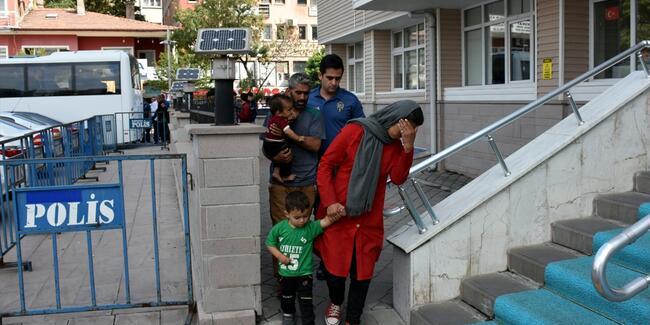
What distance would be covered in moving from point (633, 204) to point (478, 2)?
8.39 meters

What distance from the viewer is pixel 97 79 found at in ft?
76.2

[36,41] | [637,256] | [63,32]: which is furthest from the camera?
[36,41]

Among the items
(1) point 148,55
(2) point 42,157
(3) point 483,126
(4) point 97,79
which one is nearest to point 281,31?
(1) point 148,55

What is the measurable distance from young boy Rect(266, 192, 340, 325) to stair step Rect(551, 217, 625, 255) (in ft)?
6.01

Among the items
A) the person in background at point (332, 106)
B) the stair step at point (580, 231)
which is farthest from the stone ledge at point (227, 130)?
the stair step at point (580, 231)

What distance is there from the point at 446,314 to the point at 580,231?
120 centimetres

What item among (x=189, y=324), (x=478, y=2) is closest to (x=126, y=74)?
(x=478, y=2)

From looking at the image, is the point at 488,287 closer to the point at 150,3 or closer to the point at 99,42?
the point at 99,42

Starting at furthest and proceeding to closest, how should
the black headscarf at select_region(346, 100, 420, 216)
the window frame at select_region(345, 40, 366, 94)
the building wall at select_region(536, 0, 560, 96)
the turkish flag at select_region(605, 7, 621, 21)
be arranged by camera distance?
the window frame at select_region(345, 40, 366, 94), the building wall at select_region(536, 0, 560, 96), the turkish flag at select_region(605, 7, 621, 21), the black headscarf at select_region(346, 100, 420, 216)

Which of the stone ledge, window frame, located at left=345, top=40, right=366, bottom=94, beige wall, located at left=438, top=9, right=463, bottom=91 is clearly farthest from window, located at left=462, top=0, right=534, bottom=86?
the stone ledge

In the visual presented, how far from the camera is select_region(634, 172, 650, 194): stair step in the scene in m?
5.19

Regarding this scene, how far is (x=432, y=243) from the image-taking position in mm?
4688

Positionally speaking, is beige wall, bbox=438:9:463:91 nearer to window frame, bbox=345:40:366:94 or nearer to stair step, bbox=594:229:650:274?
window frame, bbox=345:40:366:94

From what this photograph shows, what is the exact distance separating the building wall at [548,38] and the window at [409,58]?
4.56 metres
